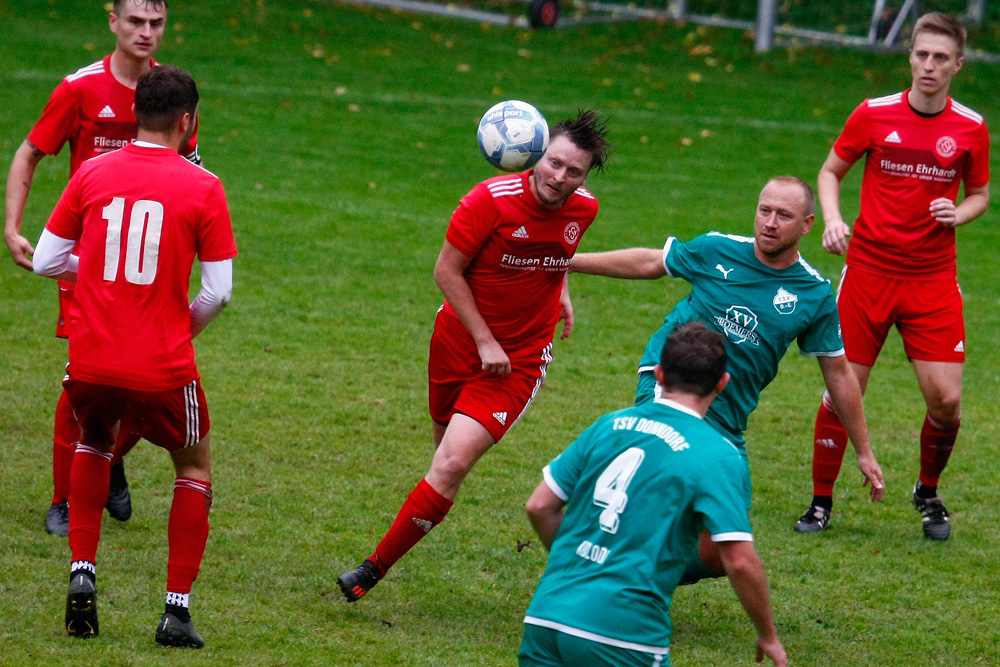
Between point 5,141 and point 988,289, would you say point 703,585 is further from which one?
point 5,141

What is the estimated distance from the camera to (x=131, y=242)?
15.0 feet

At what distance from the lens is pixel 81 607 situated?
4.75 m

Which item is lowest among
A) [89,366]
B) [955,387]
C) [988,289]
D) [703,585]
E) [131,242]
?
[988,289]

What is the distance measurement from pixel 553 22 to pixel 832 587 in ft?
69.7

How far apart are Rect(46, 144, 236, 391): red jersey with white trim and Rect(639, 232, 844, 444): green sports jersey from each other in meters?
1.98

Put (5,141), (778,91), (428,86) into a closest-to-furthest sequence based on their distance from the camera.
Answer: (5,141) → (428,86) → (778,91)

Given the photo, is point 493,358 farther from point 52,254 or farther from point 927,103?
point 927,103

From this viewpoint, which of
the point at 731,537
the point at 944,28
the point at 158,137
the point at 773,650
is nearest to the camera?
the point at 731,537

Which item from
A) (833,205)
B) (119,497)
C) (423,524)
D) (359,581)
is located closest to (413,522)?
(423,524)

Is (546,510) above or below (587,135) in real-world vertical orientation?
below

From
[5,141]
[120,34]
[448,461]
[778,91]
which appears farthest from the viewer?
[778,91]

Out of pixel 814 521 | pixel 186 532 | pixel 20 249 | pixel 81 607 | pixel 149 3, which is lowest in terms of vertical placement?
pixel 814 521

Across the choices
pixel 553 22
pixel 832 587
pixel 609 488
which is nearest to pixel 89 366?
pixel 609 488

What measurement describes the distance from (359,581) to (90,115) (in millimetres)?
2695
